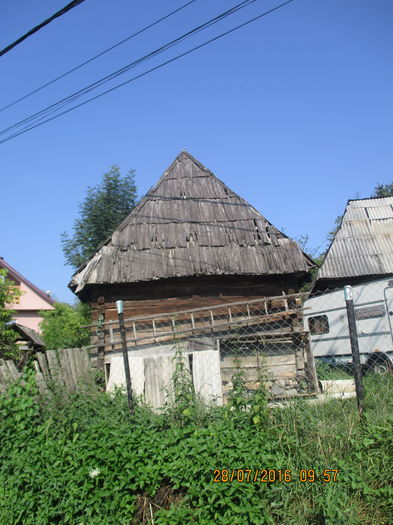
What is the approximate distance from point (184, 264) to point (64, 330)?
14608 mm

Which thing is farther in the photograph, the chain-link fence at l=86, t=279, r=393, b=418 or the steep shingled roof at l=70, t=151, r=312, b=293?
the steep shingled roof at l=70, t=151, r=312, b=293

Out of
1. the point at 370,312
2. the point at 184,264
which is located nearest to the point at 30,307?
the point at 184,264

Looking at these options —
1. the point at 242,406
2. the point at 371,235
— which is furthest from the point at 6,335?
the point at 371,235

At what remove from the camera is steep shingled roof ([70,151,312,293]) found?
1002 cm

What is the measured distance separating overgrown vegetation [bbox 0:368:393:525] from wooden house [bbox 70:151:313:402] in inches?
210

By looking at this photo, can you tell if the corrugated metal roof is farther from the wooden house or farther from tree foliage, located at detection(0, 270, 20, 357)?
tree foliage, located at detection(0, 270, 20, 357)

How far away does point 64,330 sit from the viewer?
22.6m

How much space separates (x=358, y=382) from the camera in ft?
13.5

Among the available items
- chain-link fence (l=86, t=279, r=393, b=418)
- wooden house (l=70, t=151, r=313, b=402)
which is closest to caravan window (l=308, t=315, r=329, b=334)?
chain-link fence (l=86, t=279, r=393, b=418)

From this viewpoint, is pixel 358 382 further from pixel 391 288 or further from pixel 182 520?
pixel 391 288

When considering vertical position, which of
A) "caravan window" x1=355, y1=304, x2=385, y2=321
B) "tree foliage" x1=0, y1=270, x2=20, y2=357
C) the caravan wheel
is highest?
"tree foliage" x1=0, y1=270, x2=20, y2=357

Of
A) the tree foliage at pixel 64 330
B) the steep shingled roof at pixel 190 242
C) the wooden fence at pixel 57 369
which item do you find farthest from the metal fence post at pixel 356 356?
the tree foliage at pixel 64 330

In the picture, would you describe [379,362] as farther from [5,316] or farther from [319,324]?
[5,316]

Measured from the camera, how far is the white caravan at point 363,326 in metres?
9.79
